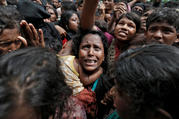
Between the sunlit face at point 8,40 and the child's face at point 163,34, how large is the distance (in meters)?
1.39

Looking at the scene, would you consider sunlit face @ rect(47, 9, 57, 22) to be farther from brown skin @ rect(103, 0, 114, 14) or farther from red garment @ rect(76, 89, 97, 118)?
red garment @ rect(76, 89, 97, 118)

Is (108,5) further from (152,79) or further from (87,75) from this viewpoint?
(152,79)

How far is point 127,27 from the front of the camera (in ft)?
6.79

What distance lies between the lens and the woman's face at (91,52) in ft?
5.76

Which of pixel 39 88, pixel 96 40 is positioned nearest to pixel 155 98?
pixel 39 88

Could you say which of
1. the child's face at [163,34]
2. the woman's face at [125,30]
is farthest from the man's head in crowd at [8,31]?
the child's face at [163,34]

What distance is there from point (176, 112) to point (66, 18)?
9.85ft

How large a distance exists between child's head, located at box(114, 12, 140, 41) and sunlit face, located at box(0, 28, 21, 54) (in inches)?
47.9

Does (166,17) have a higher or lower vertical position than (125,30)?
higher

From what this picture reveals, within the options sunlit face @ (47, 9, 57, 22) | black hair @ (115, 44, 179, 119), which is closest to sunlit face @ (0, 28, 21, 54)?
black hair @ (115, 44, 179, 119)

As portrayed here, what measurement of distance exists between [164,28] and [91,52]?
2.76ft

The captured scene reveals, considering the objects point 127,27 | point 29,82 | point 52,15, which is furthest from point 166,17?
point 52,15

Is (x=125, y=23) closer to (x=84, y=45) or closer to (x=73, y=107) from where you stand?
(x=84, y=45)

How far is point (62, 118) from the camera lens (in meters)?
1.18
